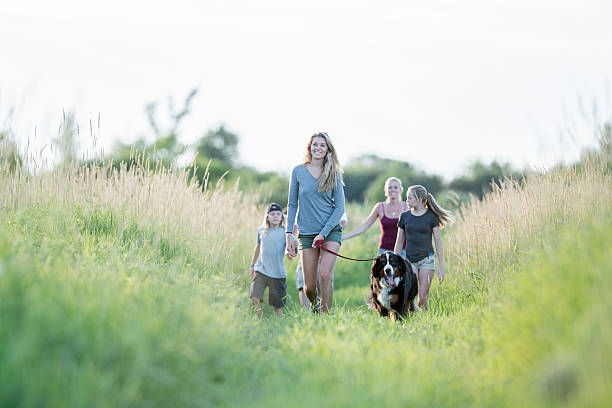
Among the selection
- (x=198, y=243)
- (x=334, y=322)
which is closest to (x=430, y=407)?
(x=334, y=322)

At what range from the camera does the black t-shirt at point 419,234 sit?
684 centimetres

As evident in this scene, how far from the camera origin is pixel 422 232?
6.85m

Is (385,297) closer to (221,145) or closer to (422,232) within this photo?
(422,232)

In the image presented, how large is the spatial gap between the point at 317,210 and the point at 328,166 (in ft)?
1.71

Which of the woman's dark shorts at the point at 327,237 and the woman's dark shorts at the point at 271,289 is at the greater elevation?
the woman's dark shorts at the point at 327,237

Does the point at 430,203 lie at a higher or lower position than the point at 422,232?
higher

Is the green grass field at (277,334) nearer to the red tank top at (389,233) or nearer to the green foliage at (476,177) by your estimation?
the red tank top at (389,233)

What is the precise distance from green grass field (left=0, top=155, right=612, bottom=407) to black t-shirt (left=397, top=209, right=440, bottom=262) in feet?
3.27

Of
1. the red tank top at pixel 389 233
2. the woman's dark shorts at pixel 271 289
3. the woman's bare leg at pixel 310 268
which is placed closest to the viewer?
the woman's bare leg at pixel 310 268

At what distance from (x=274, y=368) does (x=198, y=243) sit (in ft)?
11.8

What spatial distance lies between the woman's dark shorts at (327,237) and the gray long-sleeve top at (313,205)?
0.06 metres

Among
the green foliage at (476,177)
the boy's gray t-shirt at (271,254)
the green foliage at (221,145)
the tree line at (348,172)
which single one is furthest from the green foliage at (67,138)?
the green foliage at (221,145)

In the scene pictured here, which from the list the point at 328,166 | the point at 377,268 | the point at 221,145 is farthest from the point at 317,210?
the point at 221,145

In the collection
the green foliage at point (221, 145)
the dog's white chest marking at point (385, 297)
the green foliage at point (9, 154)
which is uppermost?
the green foliage at point (221, 145)
